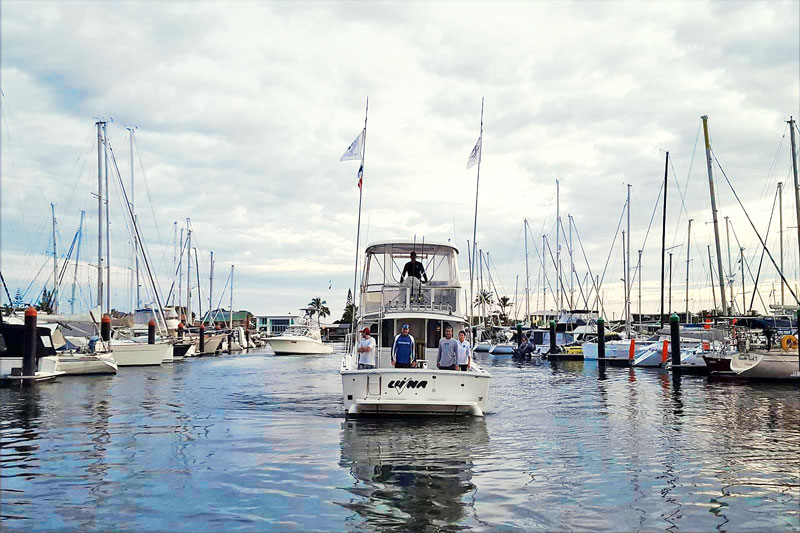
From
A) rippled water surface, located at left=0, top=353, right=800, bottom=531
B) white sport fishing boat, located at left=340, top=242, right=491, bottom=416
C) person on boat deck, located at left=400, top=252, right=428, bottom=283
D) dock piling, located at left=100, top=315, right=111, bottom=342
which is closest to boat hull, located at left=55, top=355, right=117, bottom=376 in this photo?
dock piling, located at left=100, top=315, right=111, bottom=342

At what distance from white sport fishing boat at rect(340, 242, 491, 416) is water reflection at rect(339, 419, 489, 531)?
0.57 metres

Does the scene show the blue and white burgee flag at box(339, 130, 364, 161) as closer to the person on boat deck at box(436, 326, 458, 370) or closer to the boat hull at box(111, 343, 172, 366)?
the person on boat deck at box(436, 326, 458, 370)

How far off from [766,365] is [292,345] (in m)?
46.1

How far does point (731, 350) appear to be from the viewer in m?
35.1

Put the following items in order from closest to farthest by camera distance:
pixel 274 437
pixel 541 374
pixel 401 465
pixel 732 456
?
pixel 401 465, pixel 732 456, pixel 274 437, pixel 541 374

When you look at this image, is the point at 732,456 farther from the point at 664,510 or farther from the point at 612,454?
the point at 664,510

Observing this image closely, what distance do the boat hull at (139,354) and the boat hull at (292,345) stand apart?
74.0ft

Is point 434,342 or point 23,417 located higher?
point 434,342

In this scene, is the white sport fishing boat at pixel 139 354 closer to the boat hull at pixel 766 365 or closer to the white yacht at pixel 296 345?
the white yacht at pixel 296 345

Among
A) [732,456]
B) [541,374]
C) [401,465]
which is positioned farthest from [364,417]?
[541,374]

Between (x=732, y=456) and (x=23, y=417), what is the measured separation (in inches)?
681

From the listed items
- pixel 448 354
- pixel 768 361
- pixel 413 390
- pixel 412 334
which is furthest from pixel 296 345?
pixel 413 390

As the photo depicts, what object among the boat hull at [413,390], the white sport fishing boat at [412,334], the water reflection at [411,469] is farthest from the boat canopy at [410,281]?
the water reflection at [411,469]

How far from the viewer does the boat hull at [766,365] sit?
30.7 m
